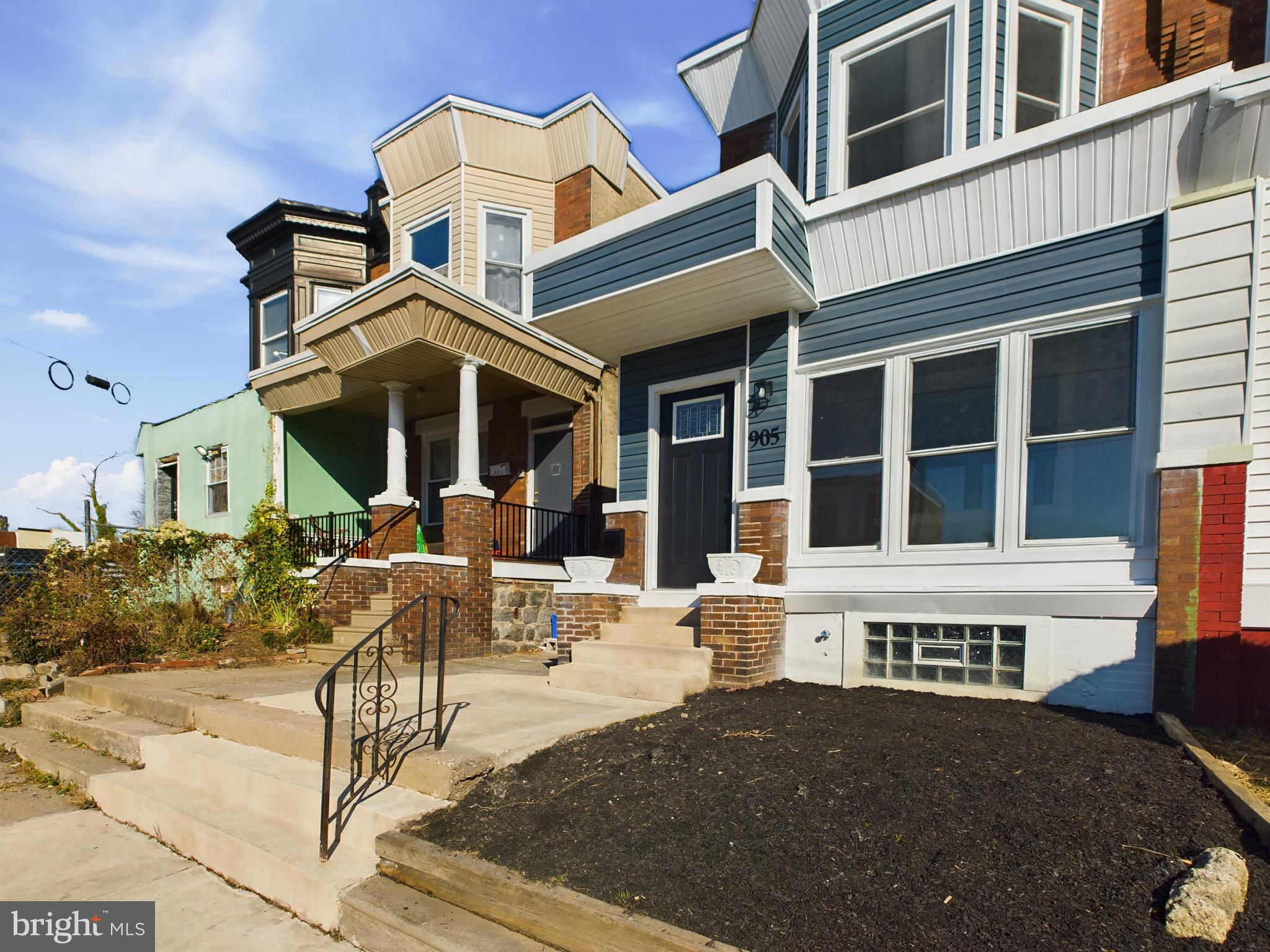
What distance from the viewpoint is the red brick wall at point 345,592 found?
9.89 m

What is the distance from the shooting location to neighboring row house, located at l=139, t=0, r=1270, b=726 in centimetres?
488

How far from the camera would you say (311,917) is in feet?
10.8

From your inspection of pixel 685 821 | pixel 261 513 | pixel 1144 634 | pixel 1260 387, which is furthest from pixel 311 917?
pixel 261 513

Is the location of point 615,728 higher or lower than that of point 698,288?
lower

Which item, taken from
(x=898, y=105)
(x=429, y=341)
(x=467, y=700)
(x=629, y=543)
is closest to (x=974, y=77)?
(x=898, y=105)

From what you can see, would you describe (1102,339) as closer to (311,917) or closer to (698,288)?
(698,288)

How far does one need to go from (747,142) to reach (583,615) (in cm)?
698

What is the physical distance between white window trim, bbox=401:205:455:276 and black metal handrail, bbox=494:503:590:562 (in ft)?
13.5

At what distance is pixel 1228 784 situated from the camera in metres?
3.24

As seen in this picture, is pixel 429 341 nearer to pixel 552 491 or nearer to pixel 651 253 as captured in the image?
pixel 552 491

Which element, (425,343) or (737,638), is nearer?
(737,638)

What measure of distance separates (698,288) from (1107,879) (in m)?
5.24

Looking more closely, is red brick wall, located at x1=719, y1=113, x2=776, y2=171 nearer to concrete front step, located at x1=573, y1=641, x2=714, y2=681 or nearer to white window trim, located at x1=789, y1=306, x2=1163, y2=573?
white window trim, located at x1=789, y1=306, x2=1163, y2=573

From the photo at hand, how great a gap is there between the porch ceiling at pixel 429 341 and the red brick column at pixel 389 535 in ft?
6.36
